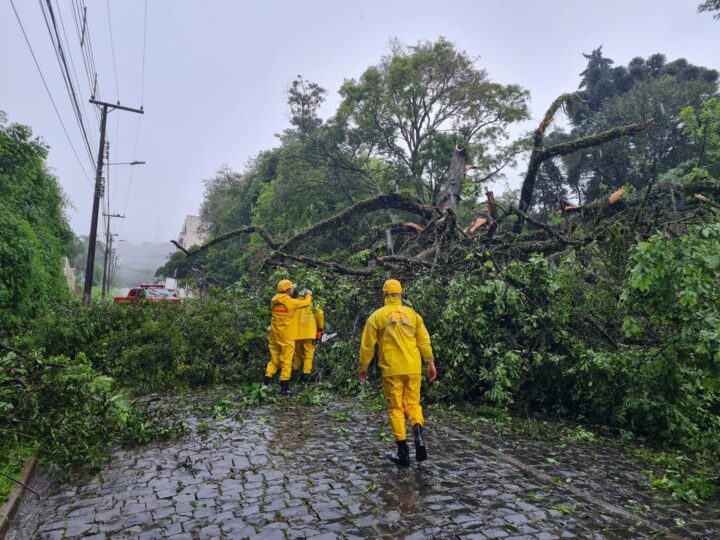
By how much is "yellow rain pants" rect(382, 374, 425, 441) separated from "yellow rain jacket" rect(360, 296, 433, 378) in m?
0.08

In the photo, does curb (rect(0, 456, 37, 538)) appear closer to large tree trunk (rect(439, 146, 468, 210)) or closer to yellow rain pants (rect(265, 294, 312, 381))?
yellow rain pants (rect(265, 294, 312, 381))

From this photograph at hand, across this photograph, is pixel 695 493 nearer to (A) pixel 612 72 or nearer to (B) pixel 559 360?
(B) pixel 559 360

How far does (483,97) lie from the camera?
2305 centimetres

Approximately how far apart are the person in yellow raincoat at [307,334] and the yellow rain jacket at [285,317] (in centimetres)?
10

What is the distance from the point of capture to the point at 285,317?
781 centimetres

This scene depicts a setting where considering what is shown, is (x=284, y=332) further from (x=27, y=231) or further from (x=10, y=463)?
(x=27, y=231)

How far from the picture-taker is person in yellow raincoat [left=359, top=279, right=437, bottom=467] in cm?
482

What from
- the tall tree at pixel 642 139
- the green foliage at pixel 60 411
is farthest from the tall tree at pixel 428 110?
the green foliage at pixel 60 411

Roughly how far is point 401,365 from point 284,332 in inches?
130

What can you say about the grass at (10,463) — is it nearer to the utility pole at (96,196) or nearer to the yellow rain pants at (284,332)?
the yellow rain pants at (284,332)

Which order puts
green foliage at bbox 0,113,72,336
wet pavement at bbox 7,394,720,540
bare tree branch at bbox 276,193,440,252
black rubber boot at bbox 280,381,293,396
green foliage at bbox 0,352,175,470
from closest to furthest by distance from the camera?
1. wet pavement at bbox 7,394,720,540
2. green foliage at bbox 0,352,175,470
3. black rubber boot at bbox 280,381,293,396
4. green foliage at bbox 0,113,72,336
5. bare tree branch at bbox 276,193,440,252

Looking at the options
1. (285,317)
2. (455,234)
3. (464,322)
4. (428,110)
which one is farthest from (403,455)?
(428,110)

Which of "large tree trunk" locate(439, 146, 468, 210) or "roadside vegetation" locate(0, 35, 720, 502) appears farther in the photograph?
"large tree trunk" locate(439, 146, 468, 210)

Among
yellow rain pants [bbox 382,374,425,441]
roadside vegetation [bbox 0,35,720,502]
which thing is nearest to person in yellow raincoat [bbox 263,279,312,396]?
roadside vegetation [bbox 0,35,720,502]
